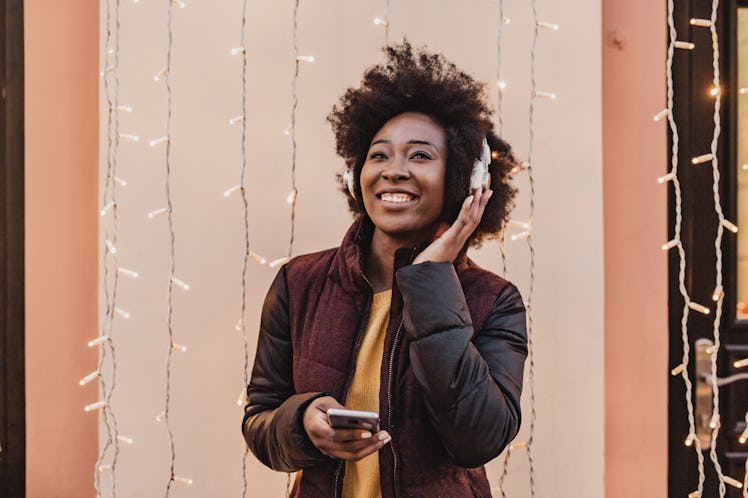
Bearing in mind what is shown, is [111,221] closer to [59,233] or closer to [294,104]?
[59,233]

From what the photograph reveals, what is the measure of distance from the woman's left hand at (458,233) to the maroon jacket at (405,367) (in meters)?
0.03

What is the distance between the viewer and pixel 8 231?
5.56 feet

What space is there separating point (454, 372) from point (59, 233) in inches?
46.8

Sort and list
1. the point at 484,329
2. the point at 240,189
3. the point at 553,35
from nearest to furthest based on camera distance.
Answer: the point at 484,329 < the point at 240,189 < the point at 553,35

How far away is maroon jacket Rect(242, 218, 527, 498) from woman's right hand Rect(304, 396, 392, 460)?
0.03 metres

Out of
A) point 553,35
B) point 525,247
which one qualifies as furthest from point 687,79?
point 525,247

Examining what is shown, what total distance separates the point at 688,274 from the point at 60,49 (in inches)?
72.5

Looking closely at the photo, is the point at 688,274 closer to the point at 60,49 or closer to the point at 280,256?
the point at 280,256

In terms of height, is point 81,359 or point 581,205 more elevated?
point 581,205

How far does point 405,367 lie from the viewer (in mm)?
1176

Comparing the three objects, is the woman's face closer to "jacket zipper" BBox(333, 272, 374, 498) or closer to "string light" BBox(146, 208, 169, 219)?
"jacket zipper" BBox(333, 272, 374, 498)

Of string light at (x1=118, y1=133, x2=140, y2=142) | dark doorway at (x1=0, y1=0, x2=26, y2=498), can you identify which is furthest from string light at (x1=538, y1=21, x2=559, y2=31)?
dark doorway at (x1=0, y1=0, x2=26, y2=498)

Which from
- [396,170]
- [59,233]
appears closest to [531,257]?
[396,170]

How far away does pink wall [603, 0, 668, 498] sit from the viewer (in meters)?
1.73
